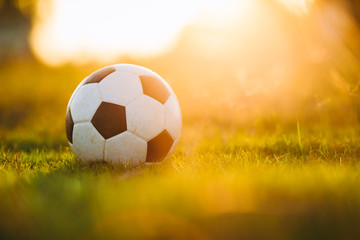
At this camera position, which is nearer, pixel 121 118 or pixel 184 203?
pixel 184 203

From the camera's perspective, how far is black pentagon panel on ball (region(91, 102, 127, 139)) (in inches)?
106

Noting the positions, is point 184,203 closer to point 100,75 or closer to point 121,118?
point 121,118

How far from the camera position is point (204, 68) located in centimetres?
783

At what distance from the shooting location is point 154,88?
2871 millimetres

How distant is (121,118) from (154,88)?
1.42ft

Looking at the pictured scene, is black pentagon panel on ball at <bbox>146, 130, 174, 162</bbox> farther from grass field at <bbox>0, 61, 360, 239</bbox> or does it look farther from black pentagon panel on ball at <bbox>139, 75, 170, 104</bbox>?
black pentagon panel on ball at <bbox>139, 75, 170, 104</bbox>


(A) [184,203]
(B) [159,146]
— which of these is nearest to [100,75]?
(B) [159,146]

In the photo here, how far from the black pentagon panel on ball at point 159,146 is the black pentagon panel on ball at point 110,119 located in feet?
0.96

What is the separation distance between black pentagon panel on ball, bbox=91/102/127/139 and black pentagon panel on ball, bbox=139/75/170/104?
0.98 feet

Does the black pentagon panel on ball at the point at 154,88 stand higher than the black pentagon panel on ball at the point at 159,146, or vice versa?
the black pentagon panel on ball at the point at 154,88

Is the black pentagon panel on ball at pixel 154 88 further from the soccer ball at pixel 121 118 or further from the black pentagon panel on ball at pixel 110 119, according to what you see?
the black pentagon panel on ball at pixel 110 119

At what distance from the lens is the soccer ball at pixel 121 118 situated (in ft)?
8.85

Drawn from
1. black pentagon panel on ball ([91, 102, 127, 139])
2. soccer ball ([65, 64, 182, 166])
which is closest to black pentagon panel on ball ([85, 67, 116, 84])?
soccer ball ([65, 64, 182, 166])

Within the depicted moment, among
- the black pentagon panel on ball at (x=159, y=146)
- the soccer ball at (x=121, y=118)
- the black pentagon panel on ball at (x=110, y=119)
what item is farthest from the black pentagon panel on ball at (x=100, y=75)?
the black pentagon panel on ball at (x=159, y=146)
